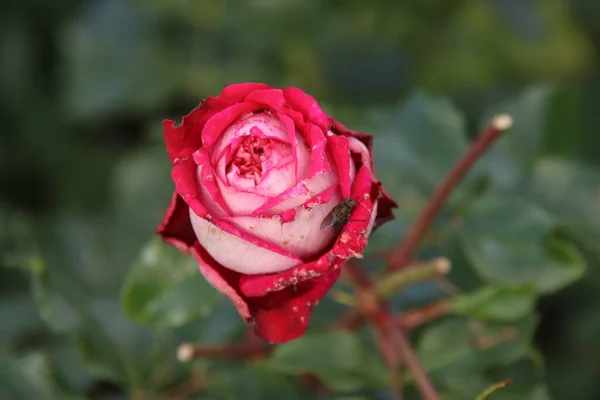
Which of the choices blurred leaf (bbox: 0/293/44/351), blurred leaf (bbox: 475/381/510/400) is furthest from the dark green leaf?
blurred leaf (bbox: 0/293/44/351)

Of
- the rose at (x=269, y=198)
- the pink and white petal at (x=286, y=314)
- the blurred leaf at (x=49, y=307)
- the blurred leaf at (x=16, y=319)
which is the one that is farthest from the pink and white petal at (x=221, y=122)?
the blurred leaf at (x=16, y=319)

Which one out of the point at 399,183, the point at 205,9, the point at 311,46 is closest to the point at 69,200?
the point at 205,9

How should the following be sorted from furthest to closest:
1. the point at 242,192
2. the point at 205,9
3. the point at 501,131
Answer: the point at 205,9, the point at 501,131, the point at 242,192

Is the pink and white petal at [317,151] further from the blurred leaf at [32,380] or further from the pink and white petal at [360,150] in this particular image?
the blurred leaf at [32,380]

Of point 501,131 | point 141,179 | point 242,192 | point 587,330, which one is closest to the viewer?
point 242,192

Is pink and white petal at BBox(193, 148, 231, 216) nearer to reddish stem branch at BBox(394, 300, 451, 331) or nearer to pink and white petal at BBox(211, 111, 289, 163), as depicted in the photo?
pink and white petal at BBox(211, 111, 289, 163)

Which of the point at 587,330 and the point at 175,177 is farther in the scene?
the point at 587,330

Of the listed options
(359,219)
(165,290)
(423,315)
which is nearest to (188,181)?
(359,219)

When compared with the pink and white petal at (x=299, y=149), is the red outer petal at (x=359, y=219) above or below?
below

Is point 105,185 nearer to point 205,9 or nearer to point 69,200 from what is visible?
point 69,200
